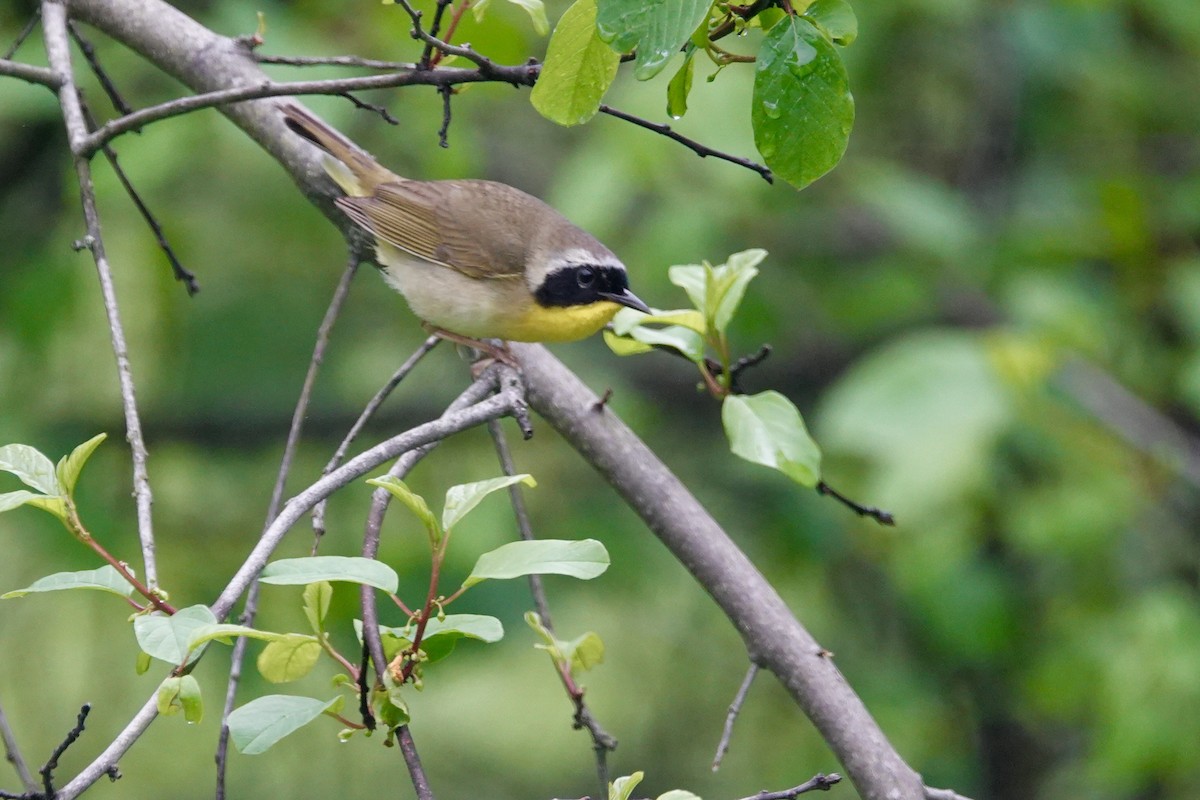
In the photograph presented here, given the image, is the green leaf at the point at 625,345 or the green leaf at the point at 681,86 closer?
the green leaf at the point at 681,86

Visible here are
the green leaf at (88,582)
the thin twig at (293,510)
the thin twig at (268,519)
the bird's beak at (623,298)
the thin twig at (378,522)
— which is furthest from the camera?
the bird's beak at (623,298)

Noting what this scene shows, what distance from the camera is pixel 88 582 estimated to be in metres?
1.65

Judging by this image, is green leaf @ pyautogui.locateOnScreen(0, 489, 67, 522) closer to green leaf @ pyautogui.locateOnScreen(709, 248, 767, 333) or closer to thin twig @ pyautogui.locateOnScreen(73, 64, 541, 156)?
thin twig @ pyautogui.locateOnScreen(73, 64, 541, 156)

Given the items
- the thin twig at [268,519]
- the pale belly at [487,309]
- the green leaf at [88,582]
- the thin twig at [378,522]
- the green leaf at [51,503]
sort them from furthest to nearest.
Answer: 1. the pale belly at [487,309]
2. the thin twig at [268,519]
3. the thin twig at [378,522]
4. the green leaf at [51,503]
5. the green leaf at [88,582]

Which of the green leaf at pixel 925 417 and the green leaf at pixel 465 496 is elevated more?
the green leaf at pixel 465 496

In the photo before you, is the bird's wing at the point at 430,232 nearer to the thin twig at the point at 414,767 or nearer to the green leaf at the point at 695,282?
the green leaf at the point at 695,282

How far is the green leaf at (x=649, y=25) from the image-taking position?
1.75 m

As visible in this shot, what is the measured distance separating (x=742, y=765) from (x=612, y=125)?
3.98 m

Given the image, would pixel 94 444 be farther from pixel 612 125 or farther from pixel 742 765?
pixel 742 765

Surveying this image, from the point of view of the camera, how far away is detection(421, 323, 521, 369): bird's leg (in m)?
2.73

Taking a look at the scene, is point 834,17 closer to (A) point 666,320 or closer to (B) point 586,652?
(A) point 666,320

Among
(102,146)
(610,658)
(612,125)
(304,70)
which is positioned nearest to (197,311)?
(304,70)

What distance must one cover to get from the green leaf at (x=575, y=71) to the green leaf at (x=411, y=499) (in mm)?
637

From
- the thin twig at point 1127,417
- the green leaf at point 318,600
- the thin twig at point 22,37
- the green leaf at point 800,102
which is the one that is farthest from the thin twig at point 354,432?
the thin twig at point 1127,417
